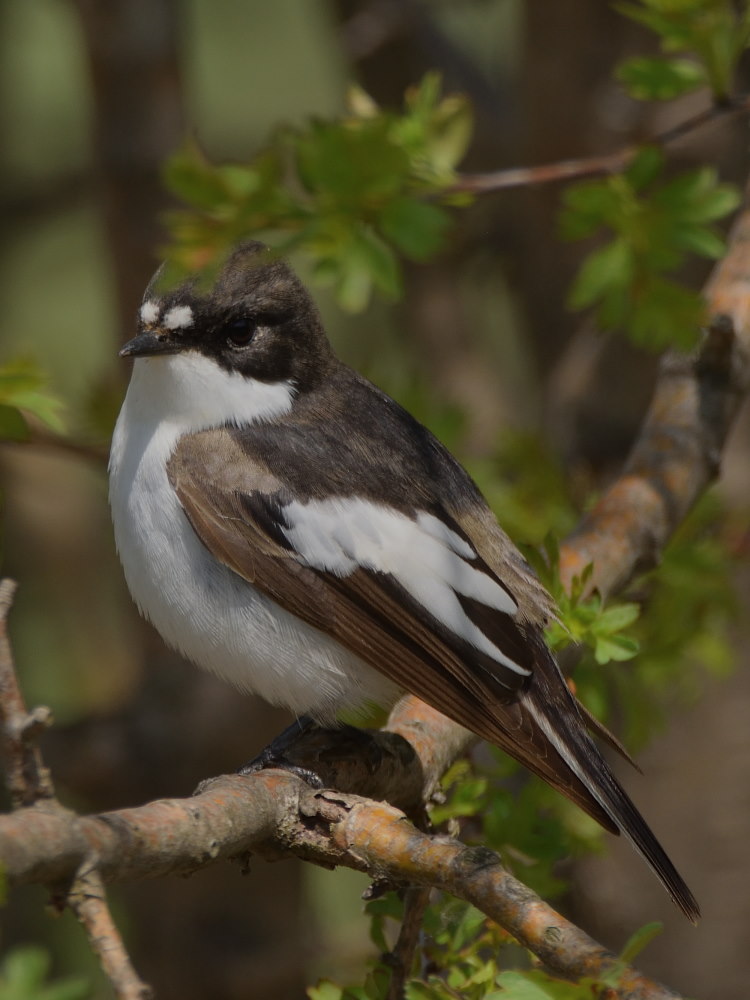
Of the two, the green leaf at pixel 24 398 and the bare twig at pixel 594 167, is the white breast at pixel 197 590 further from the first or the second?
the bare twig at pixel 594 167

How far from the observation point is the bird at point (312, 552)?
2.85m

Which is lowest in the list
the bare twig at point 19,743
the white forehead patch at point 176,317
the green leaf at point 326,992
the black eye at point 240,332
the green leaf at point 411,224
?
the green leaf at point 326,992

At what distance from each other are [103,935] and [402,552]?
1482 millimetres

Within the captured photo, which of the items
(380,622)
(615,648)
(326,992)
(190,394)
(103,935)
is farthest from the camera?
(190,394)

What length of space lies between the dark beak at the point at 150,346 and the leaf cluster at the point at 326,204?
1.17 ft

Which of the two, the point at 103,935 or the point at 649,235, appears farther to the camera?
the point at 649,235

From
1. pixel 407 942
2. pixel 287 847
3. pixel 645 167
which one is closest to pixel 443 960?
pixel 407 942

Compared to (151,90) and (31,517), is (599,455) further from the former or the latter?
(31,517)

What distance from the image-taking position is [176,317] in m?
3.12

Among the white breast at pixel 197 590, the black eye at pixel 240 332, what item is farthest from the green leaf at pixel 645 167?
the white breast at pixel 197 590

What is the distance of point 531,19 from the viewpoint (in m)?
4.76

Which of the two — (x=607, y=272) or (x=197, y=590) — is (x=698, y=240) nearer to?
(x=607, y=272)

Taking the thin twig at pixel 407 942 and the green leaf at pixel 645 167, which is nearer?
the thin twig at pixel 407 942

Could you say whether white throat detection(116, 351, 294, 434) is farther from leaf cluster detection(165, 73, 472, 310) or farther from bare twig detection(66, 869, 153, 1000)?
bare twig detection(66, 869, 153, 1000)
